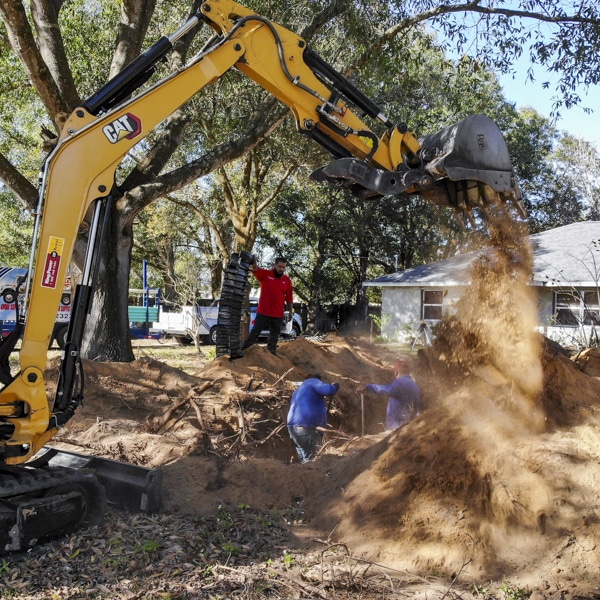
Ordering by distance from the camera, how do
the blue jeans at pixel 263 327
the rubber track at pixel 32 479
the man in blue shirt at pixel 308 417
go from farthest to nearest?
the blue jeans at pixel 263 327 → the man in blue shirt at pixel 308 417 → the rubber track at pixel 32 479

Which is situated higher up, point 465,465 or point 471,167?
point 471,167

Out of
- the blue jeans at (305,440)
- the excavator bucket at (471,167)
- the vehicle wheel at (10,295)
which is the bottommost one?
the blue jeans at (305,440)

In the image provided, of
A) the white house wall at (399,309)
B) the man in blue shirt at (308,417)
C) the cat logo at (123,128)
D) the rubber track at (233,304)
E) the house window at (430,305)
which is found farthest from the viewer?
the white house wall at (399,309)

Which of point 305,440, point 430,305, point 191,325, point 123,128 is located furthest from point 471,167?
point 430,305

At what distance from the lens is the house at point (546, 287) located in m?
19.6

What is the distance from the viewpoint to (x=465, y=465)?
4.92m

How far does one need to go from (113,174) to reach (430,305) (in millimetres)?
20805

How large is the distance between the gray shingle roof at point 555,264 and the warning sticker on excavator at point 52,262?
15840 mm

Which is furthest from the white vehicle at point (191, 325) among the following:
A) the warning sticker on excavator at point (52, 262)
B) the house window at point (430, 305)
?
the warning sticker on excavator at point (52, 262)

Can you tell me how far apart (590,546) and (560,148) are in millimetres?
33890

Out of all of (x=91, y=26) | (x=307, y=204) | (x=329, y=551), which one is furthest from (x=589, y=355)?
(x=307, y=204)

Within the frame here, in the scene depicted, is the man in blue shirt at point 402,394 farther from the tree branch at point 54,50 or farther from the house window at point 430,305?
the house window at point 430,305

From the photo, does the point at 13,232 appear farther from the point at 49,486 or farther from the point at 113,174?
the point at 49,486

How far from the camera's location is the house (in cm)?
1961
